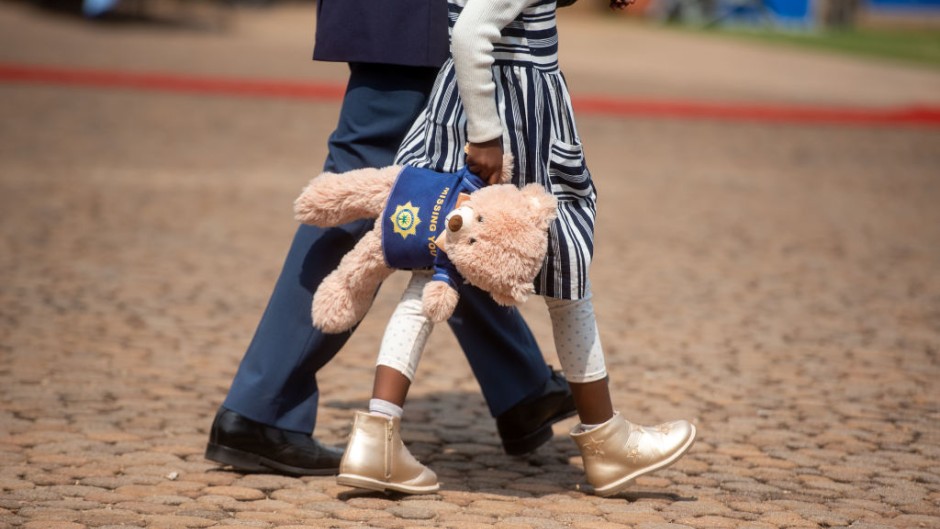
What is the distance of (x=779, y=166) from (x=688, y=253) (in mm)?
3733

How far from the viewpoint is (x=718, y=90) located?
55.3 feet

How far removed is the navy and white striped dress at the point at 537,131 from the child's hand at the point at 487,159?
0.20 feet

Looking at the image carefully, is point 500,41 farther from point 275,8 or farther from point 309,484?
point 275,8

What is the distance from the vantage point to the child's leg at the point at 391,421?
9.53 ft

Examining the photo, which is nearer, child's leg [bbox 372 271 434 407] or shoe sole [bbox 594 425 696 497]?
child's leg [bbox 372 271 434 407]

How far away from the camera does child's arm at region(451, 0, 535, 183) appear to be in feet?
9.00

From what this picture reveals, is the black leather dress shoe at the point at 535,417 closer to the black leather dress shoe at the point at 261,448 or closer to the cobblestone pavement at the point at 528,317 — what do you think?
the cobblestone pavement at the point at 528,317

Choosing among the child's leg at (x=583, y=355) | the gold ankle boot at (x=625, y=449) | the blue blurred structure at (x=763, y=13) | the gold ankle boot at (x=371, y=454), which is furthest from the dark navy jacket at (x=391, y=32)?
the blue blurred structure at (x=763, y=13)

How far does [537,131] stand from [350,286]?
0.56 metres

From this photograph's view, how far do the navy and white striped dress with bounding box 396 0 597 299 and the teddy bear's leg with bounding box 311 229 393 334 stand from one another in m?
0.23

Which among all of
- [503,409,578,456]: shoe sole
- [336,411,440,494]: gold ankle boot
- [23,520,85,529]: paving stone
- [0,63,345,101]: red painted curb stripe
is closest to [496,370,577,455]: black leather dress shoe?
[503,409,578,456]: shoe sole

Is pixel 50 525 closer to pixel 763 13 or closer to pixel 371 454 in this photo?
pixel 371 454

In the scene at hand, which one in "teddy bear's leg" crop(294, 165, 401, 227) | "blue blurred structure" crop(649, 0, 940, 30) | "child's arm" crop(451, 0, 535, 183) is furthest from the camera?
"blue blurred structure" crop(649, 0, 940, 30)

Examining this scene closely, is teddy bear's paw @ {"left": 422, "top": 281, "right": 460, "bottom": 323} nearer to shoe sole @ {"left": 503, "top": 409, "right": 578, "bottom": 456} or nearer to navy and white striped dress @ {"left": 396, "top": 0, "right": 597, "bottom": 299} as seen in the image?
navy and white striped dress @ {"left": 396, "top": 0, "right": 597, "bottom": 299}
